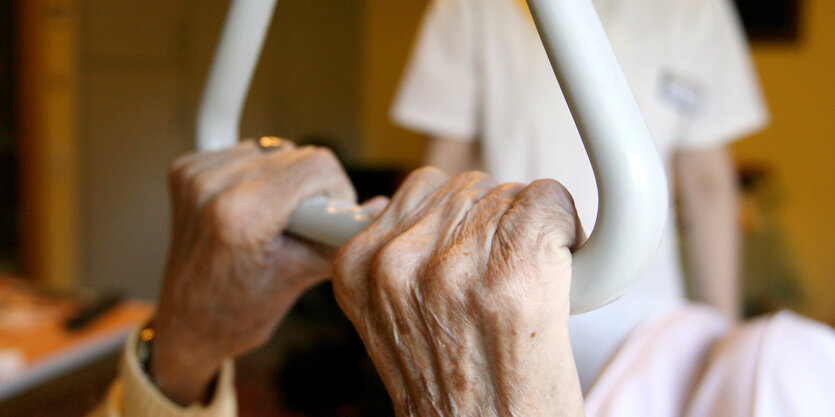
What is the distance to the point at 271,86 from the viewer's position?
2877 millimetres

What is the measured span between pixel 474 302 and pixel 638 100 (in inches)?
10.4

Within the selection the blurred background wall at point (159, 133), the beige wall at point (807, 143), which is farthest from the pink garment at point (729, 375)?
the beige wall at point (807, 143)

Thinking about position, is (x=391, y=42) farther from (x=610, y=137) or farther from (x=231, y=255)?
(x=610, y=137)

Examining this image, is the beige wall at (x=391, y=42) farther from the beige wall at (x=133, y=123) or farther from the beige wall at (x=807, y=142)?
the beige wall at (x=133, y=123)

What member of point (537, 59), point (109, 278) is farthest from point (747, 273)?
point (109, 278)

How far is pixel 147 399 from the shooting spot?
0.40 metres

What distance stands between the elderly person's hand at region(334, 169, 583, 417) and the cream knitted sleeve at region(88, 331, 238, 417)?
22cm

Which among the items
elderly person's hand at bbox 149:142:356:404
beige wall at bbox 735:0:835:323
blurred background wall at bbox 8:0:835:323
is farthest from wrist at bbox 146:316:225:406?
beige wall at bbox 735:0:835:323

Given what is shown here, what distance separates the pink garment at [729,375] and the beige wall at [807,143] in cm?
284

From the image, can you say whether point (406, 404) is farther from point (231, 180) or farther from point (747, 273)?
point (747, 273)

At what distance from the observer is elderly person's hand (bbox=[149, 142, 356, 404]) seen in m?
0.32

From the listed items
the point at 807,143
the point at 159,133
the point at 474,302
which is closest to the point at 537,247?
the point at 474,302

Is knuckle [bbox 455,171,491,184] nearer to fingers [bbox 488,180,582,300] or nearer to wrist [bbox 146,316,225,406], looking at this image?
fingers [bbox 488,180,582,300]

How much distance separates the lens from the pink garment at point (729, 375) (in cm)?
28
